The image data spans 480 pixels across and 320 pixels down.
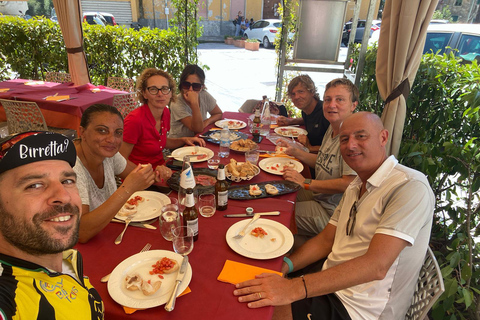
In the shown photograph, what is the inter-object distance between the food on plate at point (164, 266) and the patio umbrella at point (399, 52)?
235cm

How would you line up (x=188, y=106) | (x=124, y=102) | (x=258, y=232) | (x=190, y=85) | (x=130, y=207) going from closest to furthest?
(x=258, y=232), (x=130, y=207), (x=190, y=85), (x=188, y=106), (x=124, y=102)

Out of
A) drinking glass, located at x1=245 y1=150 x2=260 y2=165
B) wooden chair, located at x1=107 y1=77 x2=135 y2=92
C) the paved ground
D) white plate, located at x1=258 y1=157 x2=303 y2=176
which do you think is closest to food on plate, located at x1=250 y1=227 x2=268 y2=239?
white plate, located at x1=258 y1=157 x2=303 y2=176

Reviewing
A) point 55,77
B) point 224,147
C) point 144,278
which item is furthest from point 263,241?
point 55,77

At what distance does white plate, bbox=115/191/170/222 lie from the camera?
1.77 meters

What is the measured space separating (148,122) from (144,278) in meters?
1.85

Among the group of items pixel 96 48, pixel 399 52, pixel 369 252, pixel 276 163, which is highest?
pixel 399 52

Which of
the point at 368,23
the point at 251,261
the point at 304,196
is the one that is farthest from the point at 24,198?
the point at 368,23

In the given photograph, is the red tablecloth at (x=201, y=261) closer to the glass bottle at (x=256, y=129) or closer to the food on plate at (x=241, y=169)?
the food on plate at (x=241, y=169)

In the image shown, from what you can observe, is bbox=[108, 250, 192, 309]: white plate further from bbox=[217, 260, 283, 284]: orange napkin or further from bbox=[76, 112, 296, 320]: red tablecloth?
bbox=[217, 260, 283, 284]: orange napkin

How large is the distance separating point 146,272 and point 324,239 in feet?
3.96

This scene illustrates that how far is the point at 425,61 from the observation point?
10.3 feet

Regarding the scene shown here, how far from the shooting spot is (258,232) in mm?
1694

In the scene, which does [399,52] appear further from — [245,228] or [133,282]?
[133,282]

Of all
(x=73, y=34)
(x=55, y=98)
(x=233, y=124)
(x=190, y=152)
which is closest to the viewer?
(x=190, y=152)
